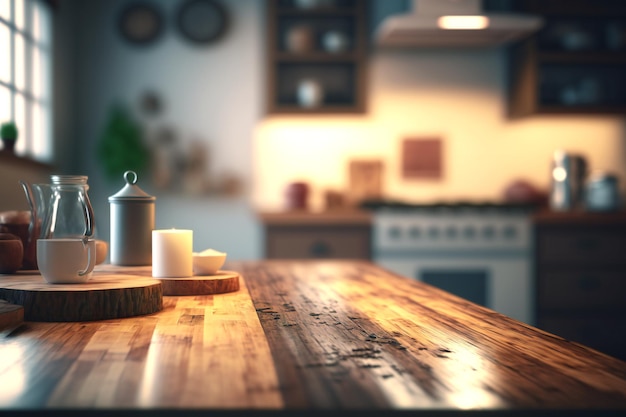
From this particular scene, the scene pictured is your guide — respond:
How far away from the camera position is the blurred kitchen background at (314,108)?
178 inches

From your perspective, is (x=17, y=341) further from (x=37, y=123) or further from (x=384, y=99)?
(x=384, y=99)

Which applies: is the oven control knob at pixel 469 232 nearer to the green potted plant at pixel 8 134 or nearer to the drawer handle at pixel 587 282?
the drawer handle at pixel 587 282

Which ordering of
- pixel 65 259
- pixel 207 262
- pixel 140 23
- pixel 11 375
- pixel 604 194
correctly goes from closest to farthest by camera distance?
pixel 11 375
pixel 65 259
pixel 207 262
pixel 604 194
pixel 140 23

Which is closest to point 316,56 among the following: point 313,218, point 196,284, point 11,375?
point 313,218

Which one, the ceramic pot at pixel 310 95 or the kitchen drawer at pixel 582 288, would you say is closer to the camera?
the kitchen drawer at pixel 582 288

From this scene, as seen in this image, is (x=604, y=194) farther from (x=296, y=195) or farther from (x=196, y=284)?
(x=196, y=284)

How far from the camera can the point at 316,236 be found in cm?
414

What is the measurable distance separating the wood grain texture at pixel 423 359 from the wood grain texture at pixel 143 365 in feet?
0.13

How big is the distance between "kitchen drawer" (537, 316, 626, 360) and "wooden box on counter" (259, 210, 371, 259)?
120cm

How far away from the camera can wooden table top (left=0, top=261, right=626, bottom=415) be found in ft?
2.19

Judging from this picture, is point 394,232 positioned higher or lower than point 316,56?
lower

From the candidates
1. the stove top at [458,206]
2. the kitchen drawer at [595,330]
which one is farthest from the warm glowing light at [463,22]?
the kitchen drawer at [595,330]

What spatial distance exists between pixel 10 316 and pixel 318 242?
3.11 meters

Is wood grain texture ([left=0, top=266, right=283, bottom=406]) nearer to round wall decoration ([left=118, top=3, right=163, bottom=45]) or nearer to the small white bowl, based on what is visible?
the small white bowl
